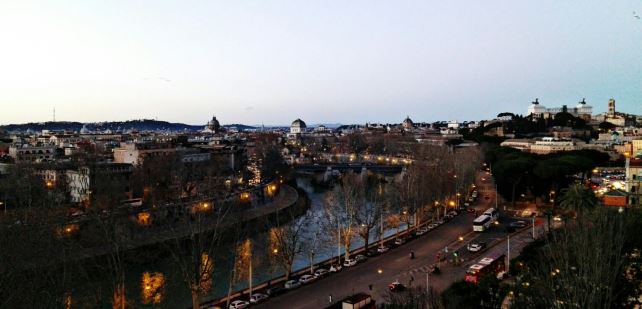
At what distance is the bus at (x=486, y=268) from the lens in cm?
1104

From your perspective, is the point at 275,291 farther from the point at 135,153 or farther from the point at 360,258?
the point at 135,153

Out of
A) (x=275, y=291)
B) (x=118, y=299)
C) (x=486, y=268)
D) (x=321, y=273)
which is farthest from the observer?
(x=321, y=273)

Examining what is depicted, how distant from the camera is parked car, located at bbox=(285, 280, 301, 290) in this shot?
1162 cm

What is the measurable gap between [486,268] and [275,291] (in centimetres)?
483

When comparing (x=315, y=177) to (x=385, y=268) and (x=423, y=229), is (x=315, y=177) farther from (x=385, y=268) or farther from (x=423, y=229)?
(x=385, y=268)

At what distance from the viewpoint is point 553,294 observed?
22.0 feet

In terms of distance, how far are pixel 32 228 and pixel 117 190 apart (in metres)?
11.1

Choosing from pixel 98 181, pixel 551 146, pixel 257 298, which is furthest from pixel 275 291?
pixel 551 146

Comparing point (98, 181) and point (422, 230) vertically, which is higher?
point (98, 181)

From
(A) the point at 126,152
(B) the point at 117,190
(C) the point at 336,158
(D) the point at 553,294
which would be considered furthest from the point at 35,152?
(D) the point at 553,294

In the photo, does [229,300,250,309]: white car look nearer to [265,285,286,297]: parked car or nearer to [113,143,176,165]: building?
[265,285,286,297]: parked car

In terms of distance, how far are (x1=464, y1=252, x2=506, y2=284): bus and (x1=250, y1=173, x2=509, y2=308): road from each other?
0.48 metres

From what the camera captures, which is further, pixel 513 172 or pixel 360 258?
pixel 513 172

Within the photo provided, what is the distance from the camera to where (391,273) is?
12.8 meters
